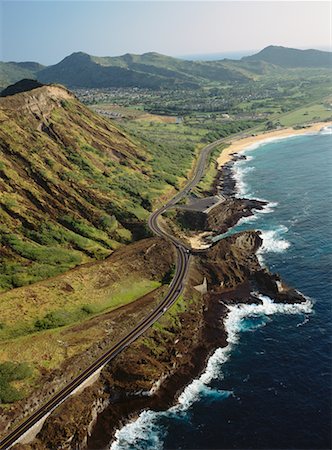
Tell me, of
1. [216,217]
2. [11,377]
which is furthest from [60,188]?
[11,377]

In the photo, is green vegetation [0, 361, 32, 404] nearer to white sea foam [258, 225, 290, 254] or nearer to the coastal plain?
the coastal plain

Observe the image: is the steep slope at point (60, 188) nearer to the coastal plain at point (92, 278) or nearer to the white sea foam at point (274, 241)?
the coastal plain at point (92, 278)

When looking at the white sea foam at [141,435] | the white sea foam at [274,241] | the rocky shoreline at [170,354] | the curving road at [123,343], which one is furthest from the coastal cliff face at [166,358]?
the white sea foam at [274,241]

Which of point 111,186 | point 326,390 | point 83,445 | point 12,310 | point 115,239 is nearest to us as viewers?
point 83,445

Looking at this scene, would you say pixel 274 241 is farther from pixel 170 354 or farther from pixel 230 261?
pixel 170 354

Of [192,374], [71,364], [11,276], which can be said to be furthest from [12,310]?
[192,374]

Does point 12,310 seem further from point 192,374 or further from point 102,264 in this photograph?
point 192,374

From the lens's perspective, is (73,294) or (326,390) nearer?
(326,390)
